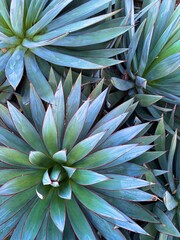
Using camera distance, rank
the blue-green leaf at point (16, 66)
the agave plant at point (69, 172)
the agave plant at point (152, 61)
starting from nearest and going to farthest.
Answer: the agave plant at point (69, 172)
the blue-green leaf at point (16, 66)
the agave plant at point (152, 61)

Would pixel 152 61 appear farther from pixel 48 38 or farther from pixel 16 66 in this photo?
pixel 16 66

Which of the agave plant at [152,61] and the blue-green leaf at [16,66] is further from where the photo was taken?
the agave plant at [152,61]

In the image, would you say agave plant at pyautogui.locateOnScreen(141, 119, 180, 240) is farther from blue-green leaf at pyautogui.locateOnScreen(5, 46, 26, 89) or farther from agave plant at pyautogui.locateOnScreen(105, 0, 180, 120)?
blue-green leaf at pyautogui.locateOnScreen(5, 46, 26, 89)

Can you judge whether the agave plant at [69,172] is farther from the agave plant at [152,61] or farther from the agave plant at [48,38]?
the agave plant at [152,61]

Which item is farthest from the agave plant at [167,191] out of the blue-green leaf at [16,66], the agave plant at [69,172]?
the blue-green leaf at [16,66]

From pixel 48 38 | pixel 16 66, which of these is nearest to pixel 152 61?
pixel 48 38

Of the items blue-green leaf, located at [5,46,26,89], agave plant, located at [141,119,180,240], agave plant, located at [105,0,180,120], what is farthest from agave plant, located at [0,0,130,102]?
A: agave plant, located at [141,119,180,240]

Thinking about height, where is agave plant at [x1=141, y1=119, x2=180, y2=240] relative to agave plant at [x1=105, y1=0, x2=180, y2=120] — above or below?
below
